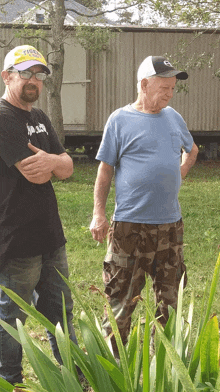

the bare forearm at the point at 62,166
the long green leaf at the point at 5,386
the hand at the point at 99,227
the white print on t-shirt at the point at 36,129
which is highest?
the white print on t-shirt at the point at 36,129

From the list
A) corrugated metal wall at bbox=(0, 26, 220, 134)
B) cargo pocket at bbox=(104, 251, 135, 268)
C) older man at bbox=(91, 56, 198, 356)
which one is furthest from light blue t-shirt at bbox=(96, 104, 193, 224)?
corrugated metal wall at bbox=(0, 26, 220, 134)

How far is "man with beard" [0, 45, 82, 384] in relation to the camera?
2.85 meters

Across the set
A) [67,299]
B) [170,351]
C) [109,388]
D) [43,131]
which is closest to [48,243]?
[67,299]

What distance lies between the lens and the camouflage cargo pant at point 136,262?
10.5 ft

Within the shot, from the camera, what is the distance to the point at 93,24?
15.0 meters

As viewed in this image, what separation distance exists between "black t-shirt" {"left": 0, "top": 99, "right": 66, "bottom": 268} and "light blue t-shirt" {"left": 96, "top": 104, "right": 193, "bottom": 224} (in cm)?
45

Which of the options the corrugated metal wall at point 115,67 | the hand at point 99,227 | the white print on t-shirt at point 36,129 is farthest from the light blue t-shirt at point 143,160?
the corrugated metal wall at point 115,67

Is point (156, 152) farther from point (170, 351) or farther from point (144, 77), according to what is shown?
point (170, 351)

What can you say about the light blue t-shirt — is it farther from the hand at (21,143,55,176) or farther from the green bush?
the green bush

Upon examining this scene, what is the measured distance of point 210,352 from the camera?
151 centimetres

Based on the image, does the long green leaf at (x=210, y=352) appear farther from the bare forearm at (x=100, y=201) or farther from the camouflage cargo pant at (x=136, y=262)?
the bare forearm at (x=100, y=201)

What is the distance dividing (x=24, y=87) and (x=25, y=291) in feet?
3.78

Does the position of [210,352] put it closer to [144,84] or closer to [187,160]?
[144,84]

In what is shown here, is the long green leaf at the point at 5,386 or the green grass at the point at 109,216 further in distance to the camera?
the green grass at the point at 109,216
